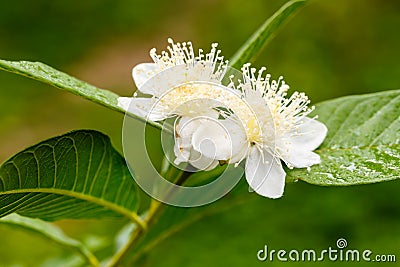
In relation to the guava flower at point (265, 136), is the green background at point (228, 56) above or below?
above

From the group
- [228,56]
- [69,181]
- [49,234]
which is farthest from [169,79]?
[228,56]

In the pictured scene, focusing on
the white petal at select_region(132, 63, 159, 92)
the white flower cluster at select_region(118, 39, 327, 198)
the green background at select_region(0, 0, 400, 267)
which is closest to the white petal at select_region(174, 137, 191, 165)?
the white flower cluster at select_region(118, 39, 327, 198)

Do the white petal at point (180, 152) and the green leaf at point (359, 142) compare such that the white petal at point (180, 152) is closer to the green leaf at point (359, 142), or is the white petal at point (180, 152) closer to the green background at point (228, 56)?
the green leaf at point (359, 142)

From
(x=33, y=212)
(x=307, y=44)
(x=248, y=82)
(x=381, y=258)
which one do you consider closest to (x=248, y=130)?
(x=248, y=82)

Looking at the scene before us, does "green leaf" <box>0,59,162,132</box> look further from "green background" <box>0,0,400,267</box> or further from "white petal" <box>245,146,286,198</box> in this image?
"green background" <box>0,0,400,267</box>

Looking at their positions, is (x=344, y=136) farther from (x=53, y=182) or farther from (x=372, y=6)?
(x=372, y=6)

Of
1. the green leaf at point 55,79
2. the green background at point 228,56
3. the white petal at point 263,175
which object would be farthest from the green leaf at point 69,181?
the green background at point 228,56

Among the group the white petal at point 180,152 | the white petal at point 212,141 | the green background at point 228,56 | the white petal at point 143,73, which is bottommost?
the white petal at point 180,152
